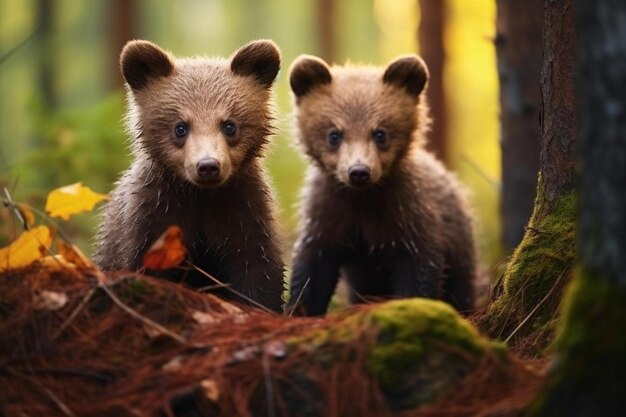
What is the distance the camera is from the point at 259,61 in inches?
255

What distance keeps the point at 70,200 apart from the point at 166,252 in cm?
83

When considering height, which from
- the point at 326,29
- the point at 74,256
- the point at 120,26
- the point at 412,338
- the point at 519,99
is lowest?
the point at 412,338

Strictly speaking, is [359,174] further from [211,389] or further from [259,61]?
[211,389]

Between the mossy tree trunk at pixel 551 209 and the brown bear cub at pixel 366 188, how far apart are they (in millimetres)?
2067

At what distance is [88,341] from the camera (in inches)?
158

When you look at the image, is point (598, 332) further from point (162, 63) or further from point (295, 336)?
point (162, 63)

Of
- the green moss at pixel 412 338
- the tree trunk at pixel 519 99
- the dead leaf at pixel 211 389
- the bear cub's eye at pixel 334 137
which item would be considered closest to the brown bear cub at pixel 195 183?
the bear cub's eye at pixel 334 137

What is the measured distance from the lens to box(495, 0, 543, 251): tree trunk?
8688 millimetres

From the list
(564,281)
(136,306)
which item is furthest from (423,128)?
(136,306)

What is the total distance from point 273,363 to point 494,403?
3.00ft

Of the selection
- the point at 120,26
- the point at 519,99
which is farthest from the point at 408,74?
the point at 120,26

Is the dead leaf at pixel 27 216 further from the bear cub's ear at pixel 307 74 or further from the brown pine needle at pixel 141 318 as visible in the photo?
the bear cub's ear at pixel 307 74

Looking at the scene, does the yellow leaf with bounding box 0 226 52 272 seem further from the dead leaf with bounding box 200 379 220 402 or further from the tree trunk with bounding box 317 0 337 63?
the tree trunk with bounding box 317 0 337 63

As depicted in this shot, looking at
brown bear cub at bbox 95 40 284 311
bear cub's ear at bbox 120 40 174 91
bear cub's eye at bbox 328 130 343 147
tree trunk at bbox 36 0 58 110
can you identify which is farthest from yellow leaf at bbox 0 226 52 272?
tree trunk at bbox 36 0 58 110
